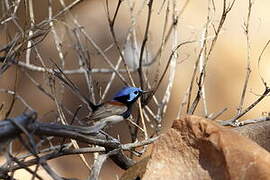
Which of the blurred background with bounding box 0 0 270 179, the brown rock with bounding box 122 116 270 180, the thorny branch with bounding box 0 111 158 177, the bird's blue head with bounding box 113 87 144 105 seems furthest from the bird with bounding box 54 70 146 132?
the blurred background with bounding box 0 0 270 179

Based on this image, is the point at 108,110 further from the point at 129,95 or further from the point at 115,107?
the point at 129,95

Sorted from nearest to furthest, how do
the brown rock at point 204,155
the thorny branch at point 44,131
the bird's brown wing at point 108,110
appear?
1. the thorny branch at point 44,131
2. the brown rock at point 204,155
3. the bird's brown wing at point 108,110

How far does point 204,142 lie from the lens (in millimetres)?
2752

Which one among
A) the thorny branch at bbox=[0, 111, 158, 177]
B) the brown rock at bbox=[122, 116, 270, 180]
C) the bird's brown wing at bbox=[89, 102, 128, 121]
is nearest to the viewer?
the thorny branch at bbox=[0, 111, 158, 177]

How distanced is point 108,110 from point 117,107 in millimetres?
91

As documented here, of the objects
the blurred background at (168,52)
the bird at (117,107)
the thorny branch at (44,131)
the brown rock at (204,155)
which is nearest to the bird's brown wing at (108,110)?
the bird at (117,107)

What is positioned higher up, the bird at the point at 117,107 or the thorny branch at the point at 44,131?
the thorny branch at the point at 44,131

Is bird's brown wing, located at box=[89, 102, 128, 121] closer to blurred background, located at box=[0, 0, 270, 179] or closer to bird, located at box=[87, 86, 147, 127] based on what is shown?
bird, located at box=[87, 86, 147, 127]

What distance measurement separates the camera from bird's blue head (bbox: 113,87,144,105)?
4.33 meters

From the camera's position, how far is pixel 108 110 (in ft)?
14.4

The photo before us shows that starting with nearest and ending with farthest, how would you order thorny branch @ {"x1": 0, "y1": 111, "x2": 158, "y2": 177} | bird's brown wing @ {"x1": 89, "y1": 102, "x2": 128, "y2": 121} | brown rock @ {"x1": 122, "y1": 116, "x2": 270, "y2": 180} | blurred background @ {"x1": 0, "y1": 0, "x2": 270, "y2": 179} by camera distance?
thorny branch @ {"x1": 0, "y1": 111, "x2": 158, "y2": 177} < brown rock @ {"x1": 122, "y1": 116, "x2": 270, "y2": 180} < bird's brown wing @ {"x1": 89, "y1": 102, "x2": 128, "y2": 121} < blurred background @ {"x1": 0, "y1": 0, "x2": 270, "y2": 179}

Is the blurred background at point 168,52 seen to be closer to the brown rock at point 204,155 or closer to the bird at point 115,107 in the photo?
the bird at point 115,107

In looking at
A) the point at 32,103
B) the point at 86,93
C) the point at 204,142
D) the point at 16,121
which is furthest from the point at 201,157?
the point at 32,103

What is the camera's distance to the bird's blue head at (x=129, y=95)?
14.2 feet
